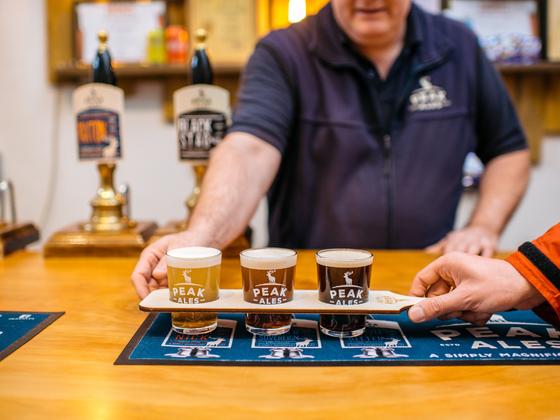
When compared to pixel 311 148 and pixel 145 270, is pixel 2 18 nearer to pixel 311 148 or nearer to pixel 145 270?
pixel 311 148

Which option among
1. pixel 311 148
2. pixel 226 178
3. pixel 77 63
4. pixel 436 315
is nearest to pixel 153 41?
pixel 77 63

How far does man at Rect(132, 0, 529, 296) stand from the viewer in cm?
196

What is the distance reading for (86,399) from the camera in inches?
31.4

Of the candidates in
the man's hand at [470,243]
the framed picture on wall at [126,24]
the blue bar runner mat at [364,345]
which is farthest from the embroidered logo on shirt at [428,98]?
the framed picture on wall at [126,24]

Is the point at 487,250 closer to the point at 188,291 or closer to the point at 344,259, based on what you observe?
the point at 344,259

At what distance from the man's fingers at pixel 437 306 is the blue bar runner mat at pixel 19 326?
2.05 ft

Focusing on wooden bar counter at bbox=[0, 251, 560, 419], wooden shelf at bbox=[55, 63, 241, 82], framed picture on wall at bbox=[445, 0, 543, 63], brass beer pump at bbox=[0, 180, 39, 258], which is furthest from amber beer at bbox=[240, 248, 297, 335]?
framed picture on wall at bbox=[445, 0, 543, 63]

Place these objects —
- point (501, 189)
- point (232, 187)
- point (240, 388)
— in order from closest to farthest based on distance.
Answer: point (240, 388) < point (232, 187) < point (501, 189)

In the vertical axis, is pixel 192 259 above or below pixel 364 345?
above

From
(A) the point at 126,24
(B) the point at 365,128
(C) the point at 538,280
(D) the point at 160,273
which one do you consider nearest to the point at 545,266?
(C) the point at 538,280

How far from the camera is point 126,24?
296 centimetres

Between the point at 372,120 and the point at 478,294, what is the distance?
3.44ft

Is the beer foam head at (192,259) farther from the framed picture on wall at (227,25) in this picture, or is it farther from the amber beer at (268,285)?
the framed picture on wall at (227,25)

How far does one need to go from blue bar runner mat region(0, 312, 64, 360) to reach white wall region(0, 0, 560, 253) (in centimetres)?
196
